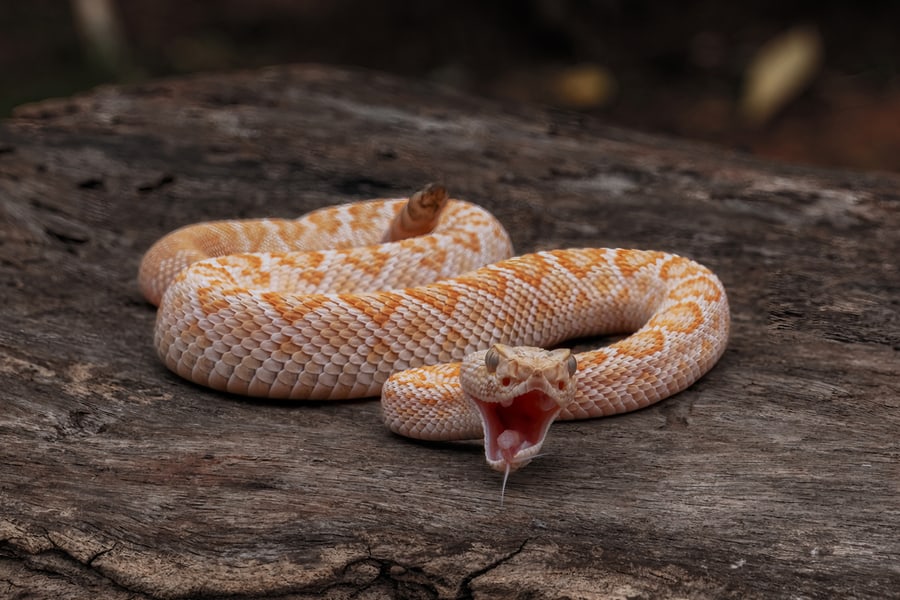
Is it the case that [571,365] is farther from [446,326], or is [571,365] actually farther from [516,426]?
[446,326]

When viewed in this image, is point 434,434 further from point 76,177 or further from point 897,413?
point 76,177

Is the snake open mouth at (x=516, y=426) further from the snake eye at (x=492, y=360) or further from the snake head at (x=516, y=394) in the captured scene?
the snake eye at (x=492, y=360)

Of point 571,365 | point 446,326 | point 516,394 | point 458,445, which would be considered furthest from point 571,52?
point 516,394

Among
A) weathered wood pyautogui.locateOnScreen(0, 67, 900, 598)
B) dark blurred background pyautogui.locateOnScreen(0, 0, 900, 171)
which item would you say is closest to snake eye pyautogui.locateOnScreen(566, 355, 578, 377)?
weathered wood pyautogui.locateOnScreen(0, 67, 900, 598)

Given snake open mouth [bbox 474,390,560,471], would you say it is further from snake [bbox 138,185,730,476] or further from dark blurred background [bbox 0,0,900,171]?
dark blurred background [bbox 0,0,900,171]

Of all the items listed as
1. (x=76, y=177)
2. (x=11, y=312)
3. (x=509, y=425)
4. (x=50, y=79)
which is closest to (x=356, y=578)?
(x=509, y=425)

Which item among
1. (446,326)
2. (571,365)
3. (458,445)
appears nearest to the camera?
(571,365)

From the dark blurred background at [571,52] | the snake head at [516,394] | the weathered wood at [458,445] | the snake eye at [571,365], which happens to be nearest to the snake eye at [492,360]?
the snake head at [516,394]
